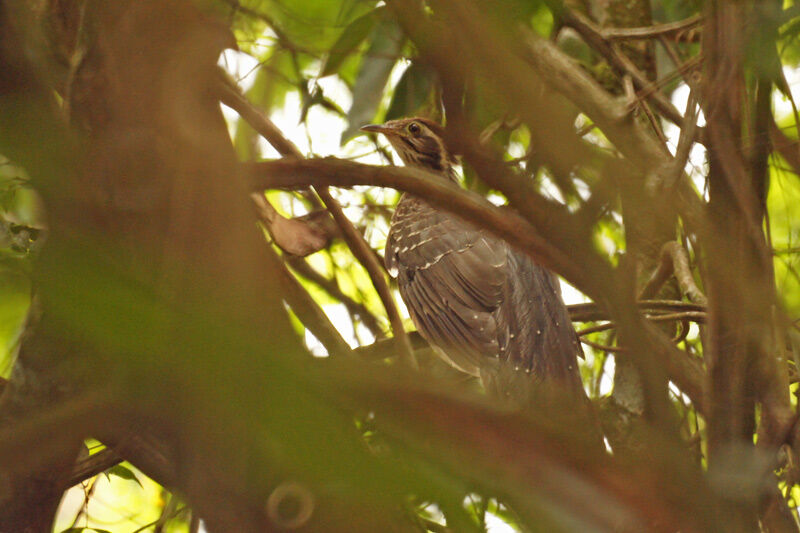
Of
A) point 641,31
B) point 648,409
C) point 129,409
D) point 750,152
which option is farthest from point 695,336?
point 129,409

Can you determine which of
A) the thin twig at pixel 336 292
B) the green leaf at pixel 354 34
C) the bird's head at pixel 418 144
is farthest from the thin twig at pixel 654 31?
the bird's head at pixel 418 144

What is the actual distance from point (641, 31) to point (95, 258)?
2601 millimetres

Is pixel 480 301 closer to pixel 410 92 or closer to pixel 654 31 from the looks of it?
pixel 410 92

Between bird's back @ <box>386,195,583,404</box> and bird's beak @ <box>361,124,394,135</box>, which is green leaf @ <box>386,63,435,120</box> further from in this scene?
bird's beak @ <box>361,124,394,135</box>

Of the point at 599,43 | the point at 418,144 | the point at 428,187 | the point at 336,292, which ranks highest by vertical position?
the point at 418,144

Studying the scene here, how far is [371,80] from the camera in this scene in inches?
135

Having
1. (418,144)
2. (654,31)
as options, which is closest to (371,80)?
(654,31)

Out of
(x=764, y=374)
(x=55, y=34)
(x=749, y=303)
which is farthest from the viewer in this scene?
(x=55, y=34)

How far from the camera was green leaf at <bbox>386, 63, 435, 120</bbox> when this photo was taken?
3.46 metres

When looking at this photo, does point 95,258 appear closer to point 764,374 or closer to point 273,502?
point 273,502

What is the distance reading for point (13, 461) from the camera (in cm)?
82

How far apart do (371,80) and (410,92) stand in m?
0.16

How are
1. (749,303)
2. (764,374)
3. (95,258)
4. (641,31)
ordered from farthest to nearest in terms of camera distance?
(641,31)
(764,374)
(749,303)
(95,258)

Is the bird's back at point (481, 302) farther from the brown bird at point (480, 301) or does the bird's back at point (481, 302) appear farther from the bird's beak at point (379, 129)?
the bird's beak at point (379, 129)
